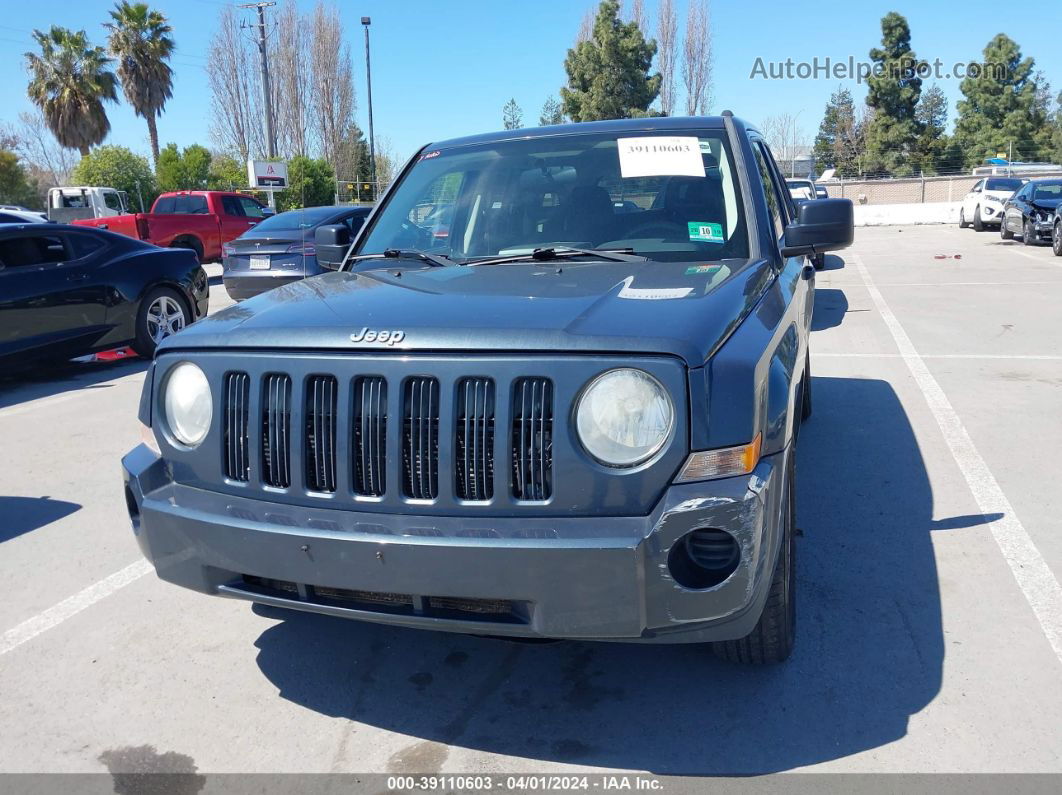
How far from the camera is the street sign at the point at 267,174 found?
108ft

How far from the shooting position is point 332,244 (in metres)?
4.55

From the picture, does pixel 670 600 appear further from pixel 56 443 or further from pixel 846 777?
pixel 56 443

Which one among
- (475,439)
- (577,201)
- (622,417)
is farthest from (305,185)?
(622,417)

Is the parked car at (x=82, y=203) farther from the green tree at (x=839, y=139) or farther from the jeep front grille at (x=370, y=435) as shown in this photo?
the green tree at (x=839, y=139)

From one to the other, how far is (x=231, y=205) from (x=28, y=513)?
59.7 ft

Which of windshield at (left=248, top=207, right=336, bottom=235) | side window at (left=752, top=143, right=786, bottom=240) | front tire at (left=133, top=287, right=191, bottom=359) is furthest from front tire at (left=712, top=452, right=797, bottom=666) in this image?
windshield at (left=248, top=207, right=336, bottom=235)

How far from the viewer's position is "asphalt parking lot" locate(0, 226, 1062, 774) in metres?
2.72

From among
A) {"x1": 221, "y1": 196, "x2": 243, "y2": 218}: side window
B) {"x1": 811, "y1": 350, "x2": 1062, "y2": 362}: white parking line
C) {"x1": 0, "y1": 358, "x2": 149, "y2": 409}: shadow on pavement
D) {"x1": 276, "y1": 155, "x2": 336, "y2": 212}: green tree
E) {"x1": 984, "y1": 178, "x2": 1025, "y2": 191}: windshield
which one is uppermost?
{"x1": 276, "y1": 155, "x2": 336, "y2": 212}: green tree

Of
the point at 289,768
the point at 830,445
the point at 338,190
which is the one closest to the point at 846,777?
the point at 289,768

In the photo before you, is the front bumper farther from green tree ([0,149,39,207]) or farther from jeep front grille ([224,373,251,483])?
green tree ([0,149,39,207])

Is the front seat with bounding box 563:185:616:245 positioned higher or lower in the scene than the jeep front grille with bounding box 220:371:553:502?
higher

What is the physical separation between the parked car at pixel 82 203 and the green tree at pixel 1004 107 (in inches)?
1853

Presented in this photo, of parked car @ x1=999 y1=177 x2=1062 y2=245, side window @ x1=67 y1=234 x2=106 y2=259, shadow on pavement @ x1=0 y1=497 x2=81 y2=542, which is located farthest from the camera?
parked car @ x1=999 y1=177 x2=1062 y2=245

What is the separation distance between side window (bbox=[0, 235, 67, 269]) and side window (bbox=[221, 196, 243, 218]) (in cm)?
1354
